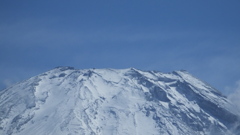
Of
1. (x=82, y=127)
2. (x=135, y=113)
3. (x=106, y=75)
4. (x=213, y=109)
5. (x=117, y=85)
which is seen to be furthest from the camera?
(x=106, y=75)

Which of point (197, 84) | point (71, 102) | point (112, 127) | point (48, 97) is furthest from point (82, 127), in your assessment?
point (197, 84)

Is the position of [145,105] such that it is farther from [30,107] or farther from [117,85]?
[30,107]

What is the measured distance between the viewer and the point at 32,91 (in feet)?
301

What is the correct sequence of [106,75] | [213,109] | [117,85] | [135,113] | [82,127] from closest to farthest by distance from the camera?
[82,127], [135,113], [213,109], [117,85], [106,75]

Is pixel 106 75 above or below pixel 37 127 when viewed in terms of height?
above

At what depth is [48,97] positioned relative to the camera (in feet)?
295

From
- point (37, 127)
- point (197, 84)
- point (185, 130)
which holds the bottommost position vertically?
point (185, 130)

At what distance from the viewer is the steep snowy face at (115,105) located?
76.6m

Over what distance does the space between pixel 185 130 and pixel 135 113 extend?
397 inches

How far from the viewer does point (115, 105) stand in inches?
3329

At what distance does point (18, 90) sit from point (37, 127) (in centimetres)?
2012

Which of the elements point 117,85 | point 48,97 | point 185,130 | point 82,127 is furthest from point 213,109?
point 48,97

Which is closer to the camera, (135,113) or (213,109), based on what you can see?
(135,113)

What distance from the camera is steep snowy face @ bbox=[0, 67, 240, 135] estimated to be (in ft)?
251
